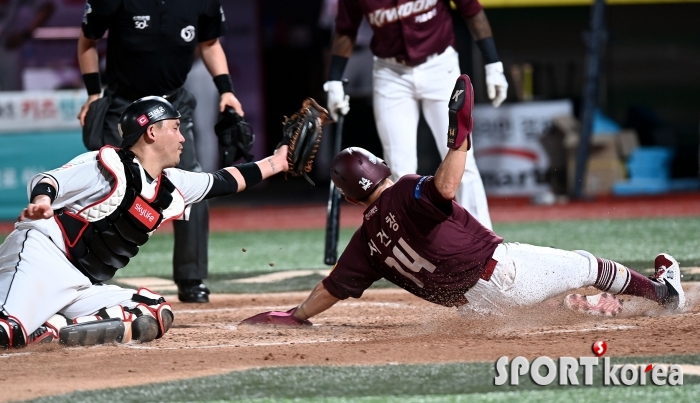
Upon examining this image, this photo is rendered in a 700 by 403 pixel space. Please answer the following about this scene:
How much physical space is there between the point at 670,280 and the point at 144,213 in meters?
2.53

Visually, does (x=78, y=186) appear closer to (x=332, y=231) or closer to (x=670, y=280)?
(x=670, y=280)

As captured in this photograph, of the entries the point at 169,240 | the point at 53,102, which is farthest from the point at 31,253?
the point at 53,102

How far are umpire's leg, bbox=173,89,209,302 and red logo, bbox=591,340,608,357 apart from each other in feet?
9.47

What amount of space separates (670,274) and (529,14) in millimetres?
9526

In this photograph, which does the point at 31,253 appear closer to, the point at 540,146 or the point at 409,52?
the point at 409,52

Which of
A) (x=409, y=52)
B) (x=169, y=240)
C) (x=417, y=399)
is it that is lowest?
(x=169, y=240)

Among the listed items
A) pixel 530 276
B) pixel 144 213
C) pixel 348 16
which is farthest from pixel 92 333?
pixel 348 16

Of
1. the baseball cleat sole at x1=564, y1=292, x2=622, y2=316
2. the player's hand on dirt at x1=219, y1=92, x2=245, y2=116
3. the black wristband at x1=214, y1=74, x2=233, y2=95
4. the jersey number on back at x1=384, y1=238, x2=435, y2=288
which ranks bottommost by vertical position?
the baseball cleat sole at x1=564, y1=292, x2=622, y2=316

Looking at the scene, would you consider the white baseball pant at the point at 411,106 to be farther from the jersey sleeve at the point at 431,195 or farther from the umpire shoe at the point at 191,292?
the jersey sleeve at the point at 431,195

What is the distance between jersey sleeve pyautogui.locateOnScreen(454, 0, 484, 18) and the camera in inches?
276

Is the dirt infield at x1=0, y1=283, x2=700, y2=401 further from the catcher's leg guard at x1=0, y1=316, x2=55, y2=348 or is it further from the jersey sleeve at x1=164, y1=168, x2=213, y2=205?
the jersey sleeve at x1=164, y1=168, x2=213, y2=205

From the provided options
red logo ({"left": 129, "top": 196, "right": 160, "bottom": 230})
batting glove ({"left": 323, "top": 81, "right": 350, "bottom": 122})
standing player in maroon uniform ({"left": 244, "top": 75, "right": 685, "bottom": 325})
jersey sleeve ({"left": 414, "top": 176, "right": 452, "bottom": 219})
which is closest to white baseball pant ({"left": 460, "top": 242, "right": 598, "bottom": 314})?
standing player in maroon uniform ({"left": 244, "top": 75, "right": 685, "bottom": 325})

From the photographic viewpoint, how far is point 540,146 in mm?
13594

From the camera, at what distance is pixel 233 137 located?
21.1ft
